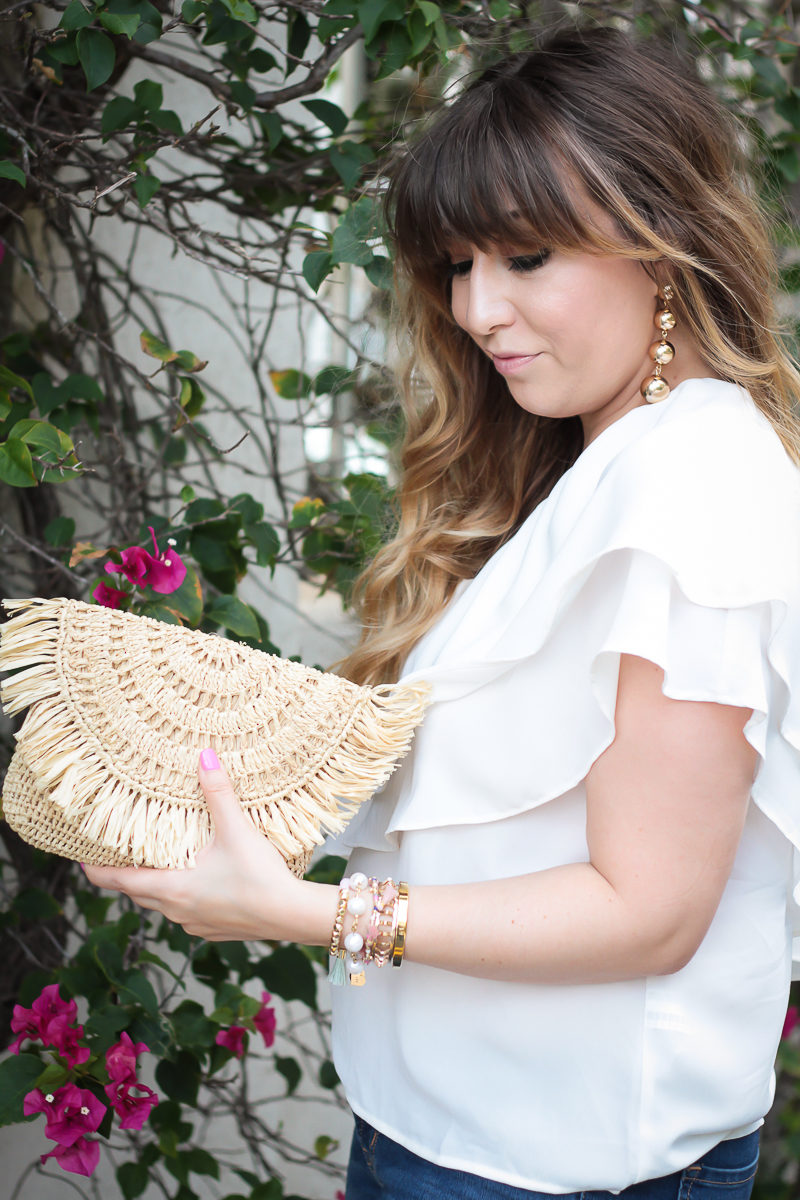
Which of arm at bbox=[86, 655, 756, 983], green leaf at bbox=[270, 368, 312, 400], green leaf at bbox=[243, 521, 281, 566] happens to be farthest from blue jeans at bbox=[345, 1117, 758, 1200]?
green leaf at bbox=[270, 368, 312, 400]

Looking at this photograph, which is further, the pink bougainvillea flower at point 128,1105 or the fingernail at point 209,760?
the pink bougainvillea flower at point 128,1105

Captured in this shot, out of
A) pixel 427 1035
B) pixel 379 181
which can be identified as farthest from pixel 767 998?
pixel 379 181

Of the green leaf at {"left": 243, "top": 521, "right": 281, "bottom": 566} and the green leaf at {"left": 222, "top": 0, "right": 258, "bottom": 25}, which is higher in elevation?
the green leaf at {"left": 222, "top": 0, "right": 258, "bottom": 25}

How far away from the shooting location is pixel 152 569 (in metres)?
1.13

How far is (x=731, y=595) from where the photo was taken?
0.80 metres

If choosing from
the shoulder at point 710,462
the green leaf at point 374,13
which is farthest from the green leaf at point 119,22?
the shoulder at point 710,462

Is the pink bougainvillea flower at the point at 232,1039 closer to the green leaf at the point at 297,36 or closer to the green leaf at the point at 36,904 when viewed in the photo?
the green leaf at the point at 36,904

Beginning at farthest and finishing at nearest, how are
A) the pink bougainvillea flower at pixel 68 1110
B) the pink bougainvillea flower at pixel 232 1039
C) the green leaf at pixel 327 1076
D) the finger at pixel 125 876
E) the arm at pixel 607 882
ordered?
1. the green leaf at pixel 327 1076
2. the pink bougainvillea flower at pixel 232 1039
3. the pink bougainvillea flower at pixel 68 1110
4. the finger at pixel 125 876
5. the arm at pixel 607 882

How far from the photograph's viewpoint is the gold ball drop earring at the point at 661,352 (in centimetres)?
99

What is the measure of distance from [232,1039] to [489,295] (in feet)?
3.40

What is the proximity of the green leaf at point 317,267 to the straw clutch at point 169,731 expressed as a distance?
0.54m

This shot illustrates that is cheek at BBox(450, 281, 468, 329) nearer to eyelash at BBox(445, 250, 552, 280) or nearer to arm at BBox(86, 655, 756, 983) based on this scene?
eyelash at BBox(445, 250, 552, 280)

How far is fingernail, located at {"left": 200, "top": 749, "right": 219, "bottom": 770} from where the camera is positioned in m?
0.87

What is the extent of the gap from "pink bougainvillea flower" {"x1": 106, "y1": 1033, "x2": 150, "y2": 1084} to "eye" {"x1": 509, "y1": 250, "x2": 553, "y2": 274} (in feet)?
3.17
